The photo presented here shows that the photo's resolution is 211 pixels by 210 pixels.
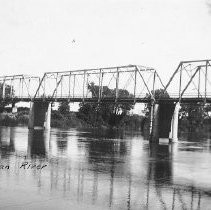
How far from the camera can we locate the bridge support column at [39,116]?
82.4 metres

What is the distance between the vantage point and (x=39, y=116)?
8356 centimetres

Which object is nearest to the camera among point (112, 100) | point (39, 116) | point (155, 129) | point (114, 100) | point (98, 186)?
point (98, 186)

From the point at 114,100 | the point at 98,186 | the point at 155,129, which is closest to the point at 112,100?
the point at 114,100

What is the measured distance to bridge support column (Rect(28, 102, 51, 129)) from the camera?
8244 cm

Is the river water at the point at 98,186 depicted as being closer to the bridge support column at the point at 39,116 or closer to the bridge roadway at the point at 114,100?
the bridge roadway at the point at 114,100

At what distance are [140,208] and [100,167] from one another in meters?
9.30

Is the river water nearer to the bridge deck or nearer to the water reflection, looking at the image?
the water reflection

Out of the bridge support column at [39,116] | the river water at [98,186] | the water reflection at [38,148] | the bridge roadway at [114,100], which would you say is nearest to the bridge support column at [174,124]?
the bridge roadway at [114,100]

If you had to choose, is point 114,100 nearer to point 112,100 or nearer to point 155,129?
point 112,100

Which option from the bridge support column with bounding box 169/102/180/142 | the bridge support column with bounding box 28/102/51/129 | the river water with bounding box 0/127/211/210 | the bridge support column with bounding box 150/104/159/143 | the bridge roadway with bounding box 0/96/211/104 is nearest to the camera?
the river water with bounding box 0/127/211/210

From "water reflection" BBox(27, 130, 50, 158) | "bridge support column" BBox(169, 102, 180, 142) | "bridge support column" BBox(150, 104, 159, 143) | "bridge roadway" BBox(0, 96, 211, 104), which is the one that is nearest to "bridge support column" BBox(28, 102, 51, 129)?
"bridge roadway" BBox(0, 96, 211, 104)

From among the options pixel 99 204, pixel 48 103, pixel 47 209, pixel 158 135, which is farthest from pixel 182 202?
pixel 48 103

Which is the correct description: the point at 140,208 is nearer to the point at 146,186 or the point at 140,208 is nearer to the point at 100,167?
the point at 146,186

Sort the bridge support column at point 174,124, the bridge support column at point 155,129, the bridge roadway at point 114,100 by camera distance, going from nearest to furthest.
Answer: the bridge roadway at point 114,100
the bridge support column at point 174,124
the bridge support column at point 155,129
